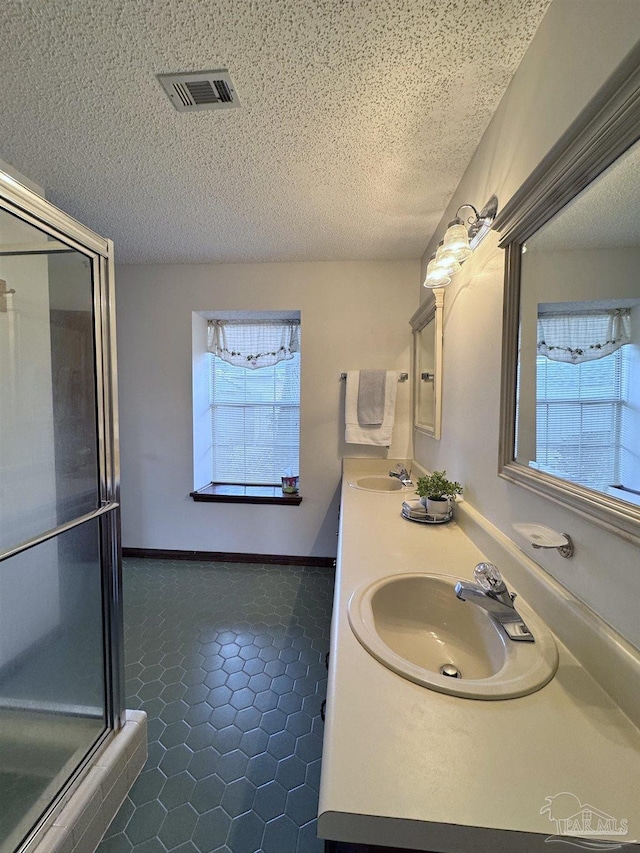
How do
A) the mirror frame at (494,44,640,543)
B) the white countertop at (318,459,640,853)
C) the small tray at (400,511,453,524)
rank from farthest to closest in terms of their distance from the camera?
the small tray at (400,511,453,524), the mirror frame at (494,44,640,543), the white countertop at (318,459,640,853)

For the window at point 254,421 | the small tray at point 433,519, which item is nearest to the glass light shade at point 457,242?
the small tray at point 433,519

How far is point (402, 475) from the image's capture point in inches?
87.9

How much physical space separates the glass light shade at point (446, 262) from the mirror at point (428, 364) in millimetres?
232

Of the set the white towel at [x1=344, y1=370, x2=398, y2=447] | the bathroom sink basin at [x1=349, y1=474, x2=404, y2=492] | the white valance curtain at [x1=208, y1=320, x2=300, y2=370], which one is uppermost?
the white valance curtain at [x1=208, y1=320, x2=300, y2=370]

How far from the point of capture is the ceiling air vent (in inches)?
44.7

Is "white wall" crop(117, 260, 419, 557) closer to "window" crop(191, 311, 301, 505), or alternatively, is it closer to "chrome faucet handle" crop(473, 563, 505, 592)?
"window" crop(191, 311, 301, 505)

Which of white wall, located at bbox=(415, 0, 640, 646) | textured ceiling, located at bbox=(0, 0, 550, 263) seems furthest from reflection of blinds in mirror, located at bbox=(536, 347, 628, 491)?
textured ceiling, located at bbox=(0, 0, 550, 263)

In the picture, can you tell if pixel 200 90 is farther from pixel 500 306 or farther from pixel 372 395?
pixel 372 395

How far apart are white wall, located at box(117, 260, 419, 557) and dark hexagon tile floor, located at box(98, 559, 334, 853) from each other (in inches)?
17.5

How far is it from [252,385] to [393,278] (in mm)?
1453

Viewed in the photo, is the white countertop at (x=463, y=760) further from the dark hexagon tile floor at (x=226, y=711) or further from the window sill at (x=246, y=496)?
the window sill at (x=246, y=496)

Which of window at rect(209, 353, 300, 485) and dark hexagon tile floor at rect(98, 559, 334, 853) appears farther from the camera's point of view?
window at rect(209, 353, 300, 485)

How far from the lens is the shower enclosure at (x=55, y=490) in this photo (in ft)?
3.49

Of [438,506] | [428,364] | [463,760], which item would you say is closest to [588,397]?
[463,760]
